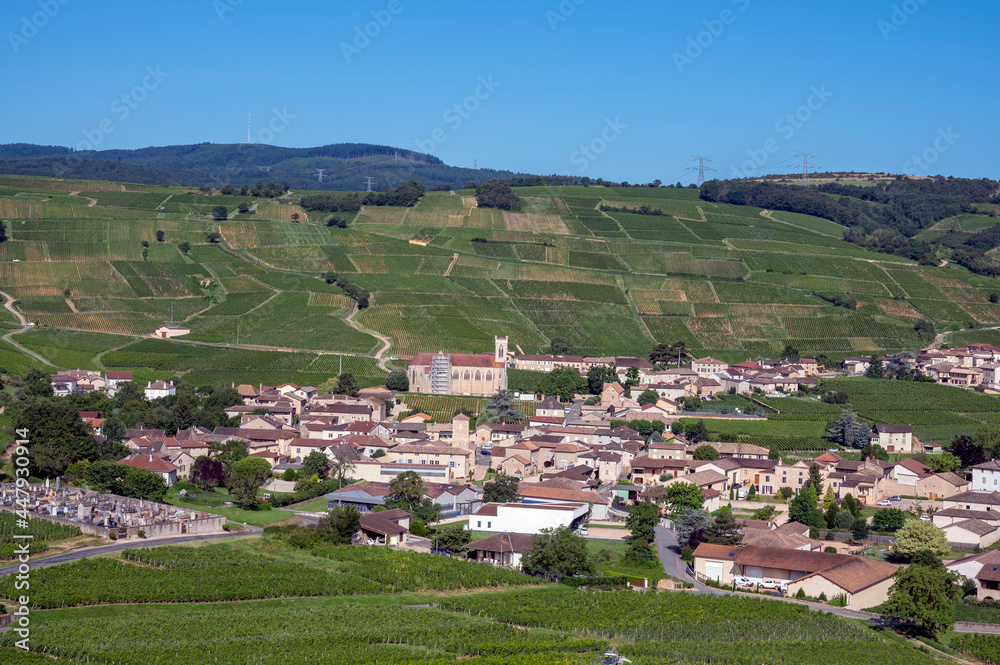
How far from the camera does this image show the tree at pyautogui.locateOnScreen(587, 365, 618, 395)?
255ft

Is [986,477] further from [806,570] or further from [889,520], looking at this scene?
[806,570]

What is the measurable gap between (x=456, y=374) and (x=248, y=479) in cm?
2923

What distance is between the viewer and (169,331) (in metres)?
87.7

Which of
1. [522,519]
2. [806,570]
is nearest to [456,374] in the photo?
[522,519]

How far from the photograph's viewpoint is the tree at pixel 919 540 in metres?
42.5

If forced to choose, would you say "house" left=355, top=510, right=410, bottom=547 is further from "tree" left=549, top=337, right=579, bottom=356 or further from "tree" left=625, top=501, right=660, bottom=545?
"tree" left=549, top=337, right=579, bottom=356

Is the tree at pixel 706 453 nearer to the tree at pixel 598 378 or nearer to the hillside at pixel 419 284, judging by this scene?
the tree at pixel 598 378

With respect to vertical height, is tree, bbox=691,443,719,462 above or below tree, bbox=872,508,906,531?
above

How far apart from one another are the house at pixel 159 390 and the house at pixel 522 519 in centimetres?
3014

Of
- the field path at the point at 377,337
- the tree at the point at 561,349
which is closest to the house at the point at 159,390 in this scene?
the field path at the point at 377,337

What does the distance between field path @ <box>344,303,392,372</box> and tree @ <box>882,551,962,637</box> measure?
1885 inches

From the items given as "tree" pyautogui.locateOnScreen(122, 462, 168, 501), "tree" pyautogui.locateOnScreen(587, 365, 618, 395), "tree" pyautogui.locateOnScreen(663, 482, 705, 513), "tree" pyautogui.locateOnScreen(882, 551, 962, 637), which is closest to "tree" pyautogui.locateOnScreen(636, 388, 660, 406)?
"tree" pyautogui.locateOnScreen(587, 365, 618, 395)

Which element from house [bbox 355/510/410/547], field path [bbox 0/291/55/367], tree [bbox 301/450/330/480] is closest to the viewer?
house [bbox 355/510/410/547]

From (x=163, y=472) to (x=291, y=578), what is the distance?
17.7 meters
